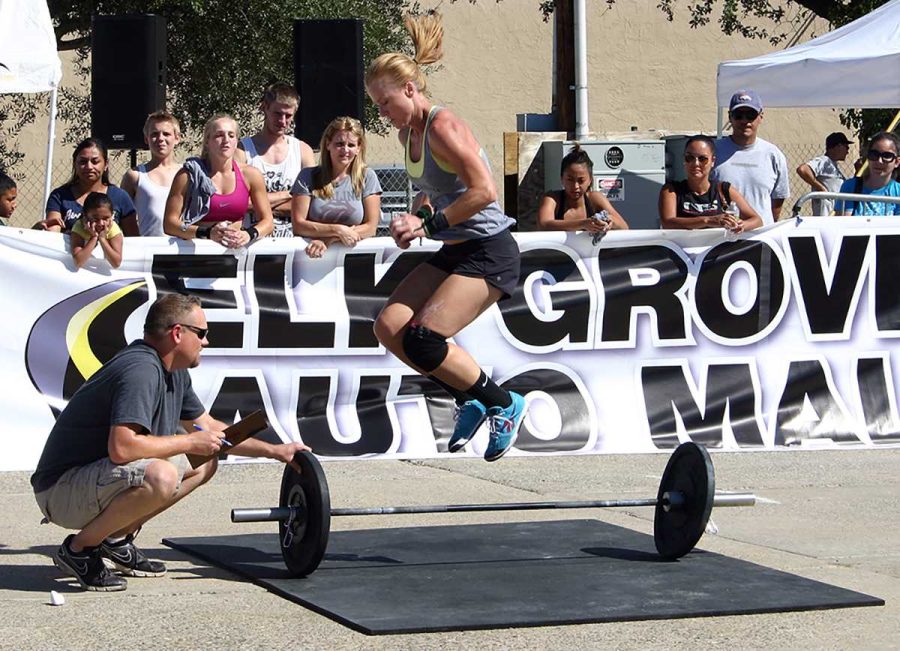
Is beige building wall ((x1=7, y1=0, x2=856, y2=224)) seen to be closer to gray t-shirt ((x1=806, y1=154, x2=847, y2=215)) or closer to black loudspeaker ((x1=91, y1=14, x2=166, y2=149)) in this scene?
gray t-shirt ((x1=806, y1=154, x2=847, y2=215))

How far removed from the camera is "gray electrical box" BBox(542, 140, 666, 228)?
15086mm

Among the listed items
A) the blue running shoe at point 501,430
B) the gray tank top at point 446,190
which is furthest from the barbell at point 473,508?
the gray tank top at point 446,190

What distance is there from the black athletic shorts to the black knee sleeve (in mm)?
313

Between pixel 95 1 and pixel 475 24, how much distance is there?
14546 millimetres

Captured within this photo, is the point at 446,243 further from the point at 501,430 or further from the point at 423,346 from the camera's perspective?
the point at 501,430

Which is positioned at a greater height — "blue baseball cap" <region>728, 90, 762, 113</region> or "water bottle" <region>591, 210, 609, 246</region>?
"blue baseball cap" <region>728, 90, 762, 113</region>

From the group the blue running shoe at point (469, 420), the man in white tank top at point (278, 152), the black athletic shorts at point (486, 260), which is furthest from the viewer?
the man in white tank top at point (278, 152)

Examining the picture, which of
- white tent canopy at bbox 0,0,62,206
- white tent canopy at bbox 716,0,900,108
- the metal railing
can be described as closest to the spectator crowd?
the metal railing

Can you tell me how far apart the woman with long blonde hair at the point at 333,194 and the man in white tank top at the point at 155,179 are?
0.84m

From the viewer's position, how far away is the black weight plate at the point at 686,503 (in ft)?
20.1

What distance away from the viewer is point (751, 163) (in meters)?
10.2

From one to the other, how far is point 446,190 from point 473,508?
51.2 inches

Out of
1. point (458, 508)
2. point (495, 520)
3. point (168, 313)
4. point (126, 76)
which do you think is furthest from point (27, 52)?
point (458, 508)

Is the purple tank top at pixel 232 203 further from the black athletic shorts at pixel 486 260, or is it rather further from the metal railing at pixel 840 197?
the metal railing at pixel 840 197
